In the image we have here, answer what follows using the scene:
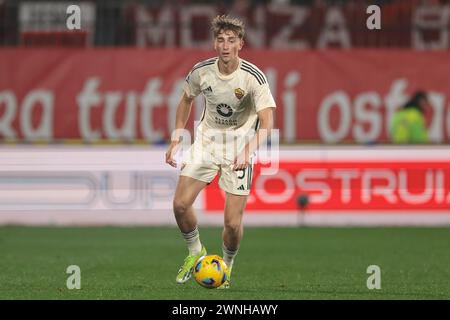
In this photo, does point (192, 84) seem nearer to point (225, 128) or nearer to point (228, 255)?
point (225, 128)

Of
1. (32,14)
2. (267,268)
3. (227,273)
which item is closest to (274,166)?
(32,14)

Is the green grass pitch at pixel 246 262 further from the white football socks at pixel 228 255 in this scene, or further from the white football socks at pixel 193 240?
the white football socks at pixel 193 240

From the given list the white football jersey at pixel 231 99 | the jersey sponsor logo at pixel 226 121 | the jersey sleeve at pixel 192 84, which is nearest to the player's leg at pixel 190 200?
the white football jersey at pixel 231 99

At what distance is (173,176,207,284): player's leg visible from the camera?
34.2ft

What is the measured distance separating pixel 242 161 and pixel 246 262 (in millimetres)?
3430

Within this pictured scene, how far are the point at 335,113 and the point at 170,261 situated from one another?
6.89 meters

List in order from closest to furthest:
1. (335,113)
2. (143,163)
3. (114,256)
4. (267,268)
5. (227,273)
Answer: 1. (227,273)
2. (267,268)
3. (114,256)
4. (143,163)
5. (335,113)

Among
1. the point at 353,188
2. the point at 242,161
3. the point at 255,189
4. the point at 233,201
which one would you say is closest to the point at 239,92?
the point at 242,161

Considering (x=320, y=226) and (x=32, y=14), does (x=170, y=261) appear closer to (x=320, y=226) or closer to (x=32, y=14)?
(x=320, y=226)

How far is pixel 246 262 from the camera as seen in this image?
43.3 ft

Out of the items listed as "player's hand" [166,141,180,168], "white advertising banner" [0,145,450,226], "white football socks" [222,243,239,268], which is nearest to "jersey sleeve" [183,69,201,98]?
"player's hand" [166,141,180,168]

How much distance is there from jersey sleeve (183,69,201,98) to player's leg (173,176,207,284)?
0.78 metres

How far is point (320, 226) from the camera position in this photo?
18281mm

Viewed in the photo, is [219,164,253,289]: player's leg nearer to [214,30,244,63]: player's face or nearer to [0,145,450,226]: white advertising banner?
[214,30,244,63]: player's face
